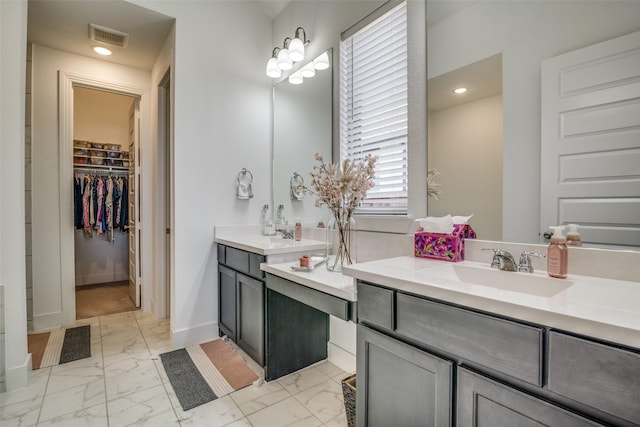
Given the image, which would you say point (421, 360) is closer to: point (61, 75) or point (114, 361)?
point (114, 361)

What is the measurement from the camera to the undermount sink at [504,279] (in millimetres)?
1068

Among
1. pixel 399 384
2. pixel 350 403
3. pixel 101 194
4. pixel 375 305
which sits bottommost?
pixel 350 403

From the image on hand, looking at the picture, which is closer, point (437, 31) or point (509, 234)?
point (509, 234)

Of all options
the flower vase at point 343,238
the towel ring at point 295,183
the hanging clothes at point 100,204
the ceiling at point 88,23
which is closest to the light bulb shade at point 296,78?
the towel ring at point 295,183

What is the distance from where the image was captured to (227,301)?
8.01ft

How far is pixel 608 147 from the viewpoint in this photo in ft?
3.58

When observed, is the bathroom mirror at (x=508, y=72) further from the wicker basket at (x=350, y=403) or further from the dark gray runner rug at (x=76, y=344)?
the dark gray runner rug at (x=76, y=344)

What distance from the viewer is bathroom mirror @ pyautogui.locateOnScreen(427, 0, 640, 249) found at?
3.83 feet

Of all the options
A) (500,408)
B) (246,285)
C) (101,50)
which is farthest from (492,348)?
(101,50)

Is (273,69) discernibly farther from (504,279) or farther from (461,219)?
(504,279)

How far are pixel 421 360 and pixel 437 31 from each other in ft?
5.11

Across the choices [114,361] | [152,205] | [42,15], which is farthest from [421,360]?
[42,15]

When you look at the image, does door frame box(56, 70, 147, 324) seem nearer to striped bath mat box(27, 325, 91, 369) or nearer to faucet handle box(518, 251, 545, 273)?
striped bath mat box(27, 325, 91, 369)

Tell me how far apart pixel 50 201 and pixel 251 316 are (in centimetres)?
227
